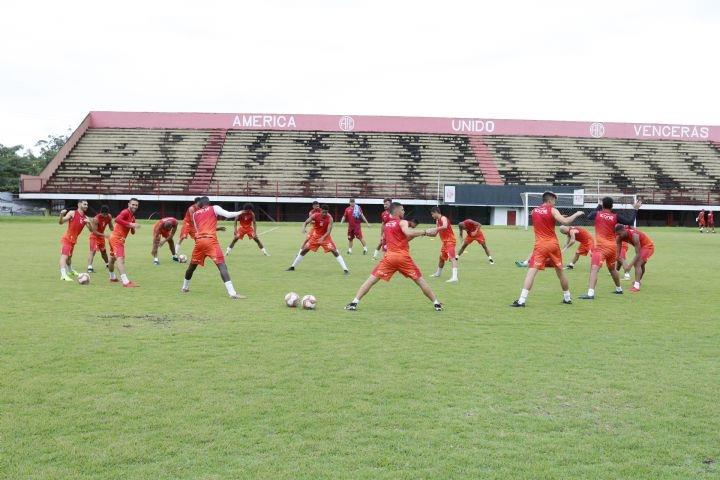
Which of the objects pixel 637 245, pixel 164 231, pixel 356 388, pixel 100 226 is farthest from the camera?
pixel 164 231

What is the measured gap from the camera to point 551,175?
57531mm

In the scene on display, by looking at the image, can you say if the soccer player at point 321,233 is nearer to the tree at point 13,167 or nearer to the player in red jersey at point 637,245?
the player in red jersey at point 637,245

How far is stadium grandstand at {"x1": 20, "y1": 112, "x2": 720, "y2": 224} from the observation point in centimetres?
5378

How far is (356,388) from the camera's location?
673cm

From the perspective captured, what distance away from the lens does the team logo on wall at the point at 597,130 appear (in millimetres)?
64188

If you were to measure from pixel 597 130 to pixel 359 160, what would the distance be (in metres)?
23.2

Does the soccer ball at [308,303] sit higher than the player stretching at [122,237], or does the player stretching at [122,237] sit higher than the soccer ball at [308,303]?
the player stretching at [122,237]

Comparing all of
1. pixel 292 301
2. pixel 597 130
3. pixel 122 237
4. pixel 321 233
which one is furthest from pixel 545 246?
pixel 597 130

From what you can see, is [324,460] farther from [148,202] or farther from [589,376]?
[148,202]

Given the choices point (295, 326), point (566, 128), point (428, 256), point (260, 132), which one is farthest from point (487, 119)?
point (295, 326)

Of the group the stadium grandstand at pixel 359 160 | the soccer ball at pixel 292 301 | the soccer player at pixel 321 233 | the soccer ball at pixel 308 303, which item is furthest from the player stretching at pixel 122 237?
the stadium grandstand at pixel 359 160

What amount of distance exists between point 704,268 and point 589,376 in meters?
15.2

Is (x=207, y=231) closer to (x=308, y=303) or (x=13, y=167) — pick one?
(x=308, y=303)

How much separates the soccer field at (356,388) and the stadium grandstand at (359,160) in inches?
1584
